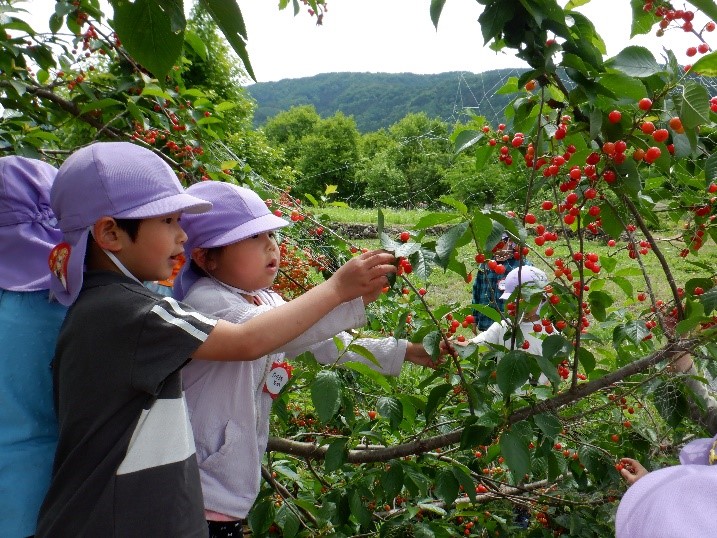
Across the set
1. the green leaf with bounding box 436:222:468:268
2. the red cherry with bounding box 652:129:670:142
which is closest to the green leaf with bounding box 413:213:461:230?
the green leaf with bounding box 436:222:468:268

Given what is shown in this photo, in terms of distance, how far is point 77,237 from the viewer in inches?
49.5

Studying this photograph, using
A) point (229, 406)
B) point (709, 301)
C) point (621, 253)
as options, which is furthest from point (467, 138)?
point (621, 253)

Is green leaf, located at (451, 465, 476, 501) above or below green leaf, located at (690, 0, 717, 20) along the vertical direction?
below

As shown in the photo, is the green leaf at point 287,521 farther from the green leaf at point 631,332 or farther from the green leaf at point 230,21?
the green leaf at point 230,21

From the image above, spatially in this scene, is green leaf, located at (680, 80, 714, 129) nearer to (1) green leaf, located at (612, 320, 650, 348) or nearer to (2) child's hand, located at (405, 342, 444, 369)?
(1) green leaf, located at (612, 320, 650, 348)

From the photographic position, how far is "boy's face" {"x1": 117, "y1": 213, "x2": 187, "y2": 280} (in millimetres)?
1281

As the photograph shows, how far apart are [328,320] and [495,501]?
49.3 inches

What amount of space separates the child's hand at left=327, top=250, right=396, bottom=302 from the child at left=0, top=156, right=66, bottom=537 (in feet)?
1.89

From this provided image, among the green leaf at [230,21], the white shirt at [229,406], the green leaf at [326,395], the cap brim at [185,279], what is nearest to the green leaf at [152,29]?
the green leaf at [230,21]

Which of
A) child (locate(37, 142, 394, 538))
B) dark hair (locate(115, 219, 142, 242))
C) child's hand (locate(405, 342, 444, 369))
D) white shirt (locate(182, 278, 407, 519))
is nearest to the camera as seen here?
child (locate(37, 142, 394, 538))

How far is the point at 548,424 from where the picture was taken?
5.22 feet

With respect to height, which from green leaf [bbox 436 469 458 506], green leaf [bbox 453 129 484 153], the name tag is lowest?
green leaf [bbox 436 469 458 506]

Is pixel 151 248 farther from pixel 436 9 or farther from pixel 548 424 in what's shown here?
pixel 548 424

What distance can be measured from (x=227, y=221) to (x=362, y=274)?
40 centimetres
